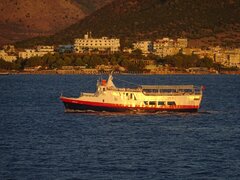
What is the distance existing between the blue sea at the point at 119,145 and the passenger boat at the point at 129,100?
43.0 inches

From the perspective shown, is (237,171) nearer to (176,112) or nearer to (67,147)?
(67,147)

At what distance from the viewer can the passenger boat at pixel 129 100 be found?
90.8 meters

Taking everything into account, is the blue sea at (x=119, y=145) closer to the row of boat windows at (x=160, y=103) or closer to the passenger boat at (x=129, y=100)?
the row of boat windows at (x=160, y=103)

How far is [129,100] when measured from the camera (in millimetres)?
91438

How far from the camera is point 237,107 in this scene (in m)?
106

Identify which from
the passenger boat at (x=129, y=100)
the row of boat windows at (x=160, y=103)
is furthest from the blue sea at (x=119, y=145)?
the passenger boat at (x=129, y=100)

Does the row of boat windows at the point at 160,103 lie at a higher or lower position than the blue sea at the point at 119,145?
higher

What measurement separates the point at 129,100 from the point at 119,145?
25289 mm

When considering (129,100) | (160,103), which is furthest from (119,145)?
(160,103)

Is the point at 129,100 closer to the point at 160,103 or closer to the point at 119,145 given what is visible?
the point at 160,103

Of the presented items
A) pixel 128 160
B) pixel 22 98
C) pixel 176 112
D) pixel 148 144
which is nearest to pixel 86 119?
pixel 176 112

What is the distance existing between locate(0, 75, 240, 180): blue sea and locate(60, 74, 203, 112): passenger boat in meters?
1.09

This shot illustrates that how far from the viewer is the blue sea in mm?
55281

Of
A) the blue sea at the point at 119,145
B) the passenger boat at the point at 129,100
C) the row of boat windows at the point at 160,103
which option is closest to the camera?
the blue sea at the point at 119,145
